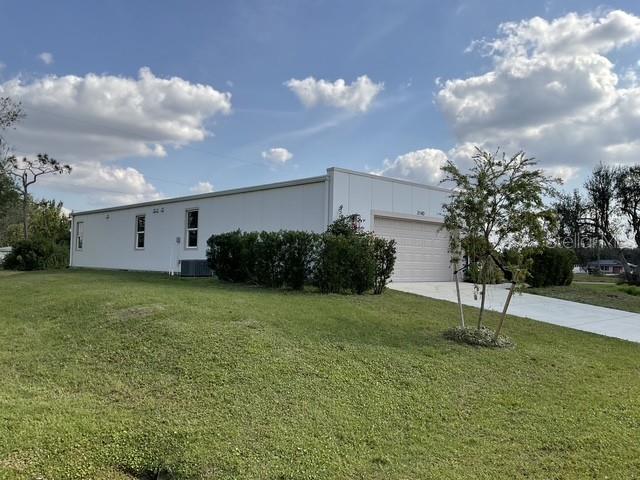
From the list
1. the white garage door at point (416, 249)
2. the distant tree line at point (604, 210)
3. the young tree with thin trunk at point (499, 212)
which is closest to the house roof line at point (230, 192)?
the white garage door at point (416, 249)

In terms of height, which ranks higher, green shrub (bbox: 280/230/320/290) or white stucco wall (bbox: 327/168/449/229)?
white stucco wall (bbox: 327/168/449/229)

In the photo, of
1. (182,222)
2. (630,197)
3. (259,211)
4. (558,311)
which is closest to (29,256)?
(182,222)

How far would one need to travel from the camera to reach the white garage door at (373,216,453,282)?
1446 centimetres

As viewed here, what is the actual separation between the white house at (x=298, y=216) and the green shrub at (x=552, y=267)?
9.11 feet

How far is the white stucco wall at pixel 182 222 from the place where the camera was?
44.9 ft

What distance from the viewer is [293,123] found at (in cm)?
1686

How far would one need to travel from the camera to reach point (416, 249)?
15180 mm

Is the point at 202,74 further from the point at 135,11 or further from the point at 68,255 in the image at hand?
the point at 68,255

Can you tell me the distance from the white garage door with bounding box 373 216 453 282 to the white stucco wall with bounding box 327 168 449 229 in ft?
1.20

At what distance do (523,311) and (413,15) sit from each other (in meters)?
7.27

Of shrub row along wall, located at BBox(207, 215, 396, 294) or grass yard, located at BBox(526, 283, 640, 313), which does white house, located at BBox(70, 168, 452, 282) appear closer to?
shrub row along wall, located at BBox(207, 215, 396, 294)

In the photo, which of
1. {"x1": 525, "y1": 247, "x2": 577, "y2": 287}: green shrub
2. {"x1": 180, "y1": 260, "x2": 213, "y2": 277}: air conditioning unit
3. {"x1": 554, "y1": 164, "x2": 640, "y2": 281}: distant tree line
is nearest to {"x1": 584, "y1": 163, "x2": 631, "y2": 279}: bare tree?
{"x1": 554, "y1": 164, "x2": 640, "y2": 281}: distant tree line

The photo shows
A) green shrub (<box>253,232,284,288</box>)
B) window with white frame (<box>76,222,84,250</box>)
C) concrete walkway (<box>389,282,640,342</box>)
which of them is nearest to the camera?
concrete walkway (<box>389,282,640,342</box>)

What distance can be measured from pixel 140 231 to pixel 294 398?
17971mm
